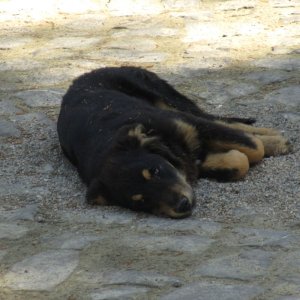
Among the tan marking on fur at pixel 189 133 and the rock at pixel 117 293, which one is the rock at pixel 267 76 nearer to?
the tan marking on fur at pixel 189 133

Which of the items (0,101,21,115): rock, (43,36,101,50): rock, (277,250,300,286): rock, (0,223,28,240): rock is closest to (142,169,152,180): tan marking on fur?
(0,223,28,240): rock

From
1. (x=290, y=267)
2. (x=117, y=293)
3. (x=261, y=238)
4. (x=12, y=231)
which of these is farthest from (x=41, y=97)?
(x=290, y=267)

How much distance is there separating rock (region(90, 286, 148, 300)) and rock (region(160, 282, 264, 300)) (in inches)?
6.0

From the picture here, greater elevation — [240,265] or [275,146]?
[240,265]

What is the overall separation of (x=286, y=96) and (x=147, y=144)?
215cm

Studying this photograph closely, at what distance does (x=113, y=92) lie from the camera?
6.98m

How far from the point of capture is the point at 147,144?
594 cm

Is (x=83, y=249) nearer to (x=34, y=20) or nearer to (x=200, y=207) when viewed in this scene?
(x=200, y=207)

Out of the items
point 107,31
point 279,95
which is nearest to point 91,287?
point 279,95

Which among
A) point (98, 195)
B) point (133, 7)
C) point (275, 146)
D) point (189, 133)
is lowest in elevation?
point (133, 7)

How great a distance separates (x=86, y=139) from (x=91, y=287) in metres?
1.88

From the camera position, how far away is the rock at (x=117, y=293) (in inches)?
177

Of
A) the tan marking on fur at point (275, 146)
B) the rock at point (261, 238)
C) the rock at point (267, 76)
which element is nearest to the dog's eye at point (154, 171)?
the rock at point (261, 238)

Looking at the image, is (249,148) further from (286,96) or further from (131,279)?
(131,279)
